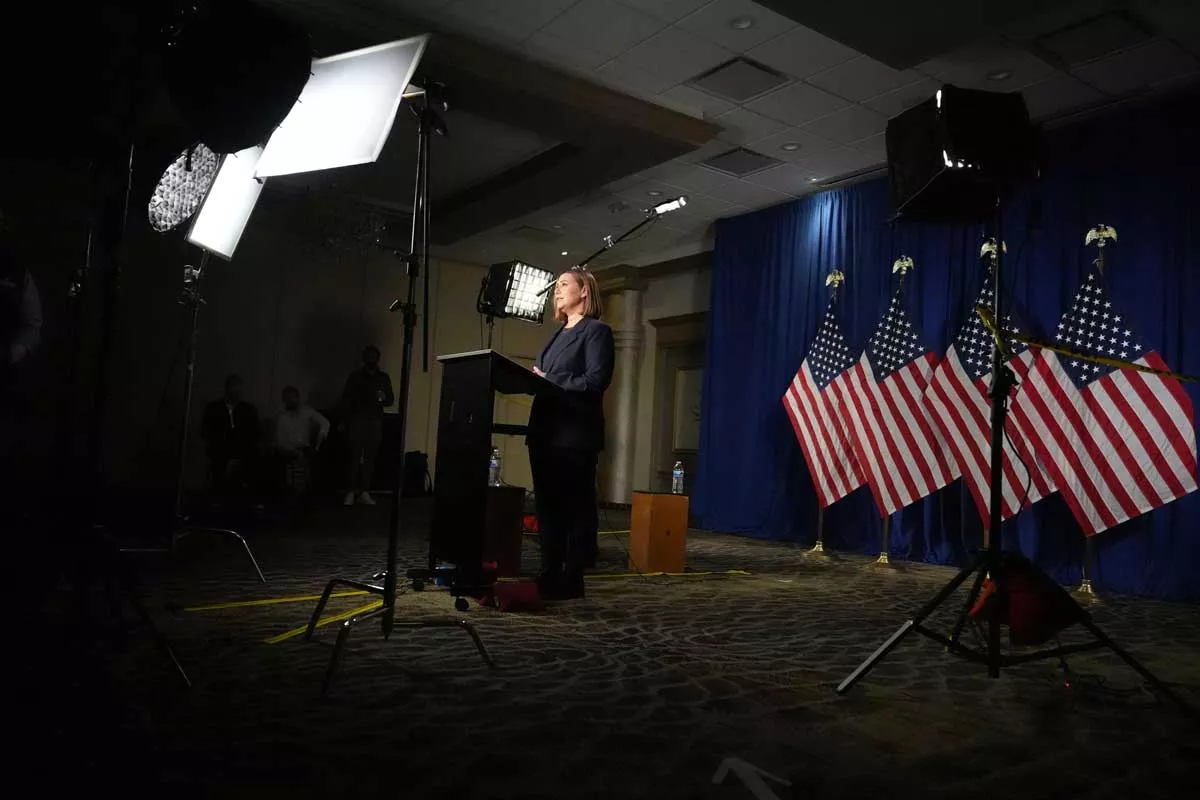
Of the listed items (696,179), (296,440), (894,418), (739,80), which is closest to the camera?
(739,80)

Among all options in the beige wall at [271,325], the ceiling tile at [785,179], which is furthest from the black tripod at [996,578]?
the beige wall at [271,325]

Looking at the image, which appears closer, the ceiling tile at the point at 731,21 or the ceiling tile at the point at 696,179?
the ceiling tile at the point at 731,21

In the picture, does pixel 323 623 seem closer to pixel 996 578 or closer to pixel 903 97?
pixel 996 578

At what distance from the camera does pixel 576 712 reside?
185cm

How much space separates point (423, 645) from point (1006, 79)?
496 centimetres

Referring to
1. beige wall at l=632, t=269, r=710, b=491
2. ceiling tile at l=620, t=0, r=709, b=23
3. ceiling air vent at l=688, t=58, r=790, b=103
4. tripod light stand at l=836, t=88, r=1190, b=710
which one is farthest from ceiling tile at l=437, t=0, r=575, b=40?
beige wall at l=632, t=269, r=710, b=491

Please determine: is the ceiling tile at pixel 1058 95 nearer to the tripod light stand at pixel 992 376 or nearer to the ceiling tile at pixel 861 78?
the ceiling tile at pixel 861 78

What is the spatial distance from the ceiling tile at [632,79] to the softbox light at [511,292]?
5.57 feet

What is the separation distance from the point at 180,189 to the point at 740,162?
195 inches

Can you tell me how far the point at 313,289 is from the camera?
9.57 metres

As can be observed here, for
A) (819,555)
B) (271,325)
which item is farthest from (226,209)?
(271,325)

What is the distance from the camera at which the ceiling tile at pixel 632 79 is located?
526 cm

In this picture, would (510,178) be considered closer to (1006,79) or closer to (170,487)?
(1006,79)

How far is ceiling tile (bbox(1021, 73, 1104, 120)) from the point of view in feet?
16.4
